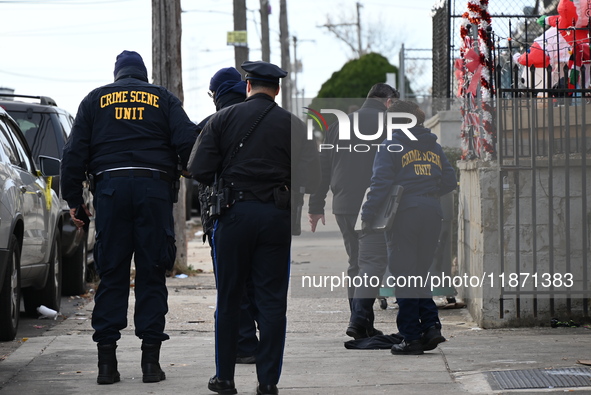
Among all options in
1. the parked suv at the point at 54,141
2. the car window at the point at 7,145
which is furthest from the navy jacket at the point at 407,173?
the parked suv at the point at 54,141

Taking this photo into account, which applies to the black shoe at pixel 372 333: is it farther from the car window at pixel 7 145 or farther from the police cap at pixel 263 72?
the car window at pixel 7 145

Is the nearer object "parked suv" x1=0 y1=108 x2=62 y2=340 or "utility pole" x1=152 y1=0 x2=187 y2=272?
"parked suv" x1=0 y1=108 x2=62 y2=340

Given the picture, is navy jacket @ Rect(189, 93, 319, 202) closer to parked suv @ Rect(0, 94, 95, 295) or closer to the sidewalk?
the sidewalk

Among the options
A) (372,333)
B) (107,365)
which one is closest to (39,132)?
(372,333)

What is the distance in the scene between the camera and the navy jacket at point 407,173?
670cm

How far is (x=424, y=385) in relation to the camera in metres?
5.71

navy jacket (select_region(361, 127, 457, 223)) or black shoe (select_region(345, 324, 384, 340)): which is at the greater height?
navy jacket (select_region(361, 127, 457, 223))

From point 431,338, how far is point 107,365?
2145 mm

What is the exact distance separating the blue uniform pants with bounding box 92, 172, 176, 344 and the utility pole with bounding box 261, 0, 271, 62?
19430mm

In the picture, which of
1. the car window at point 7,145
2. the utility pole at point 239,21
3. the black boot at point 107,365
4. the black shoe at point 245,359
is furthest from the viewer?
the utility pole at point 239,21

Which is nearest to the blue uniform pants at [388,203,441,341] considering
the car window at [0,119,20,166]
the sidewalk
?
the sidewalk

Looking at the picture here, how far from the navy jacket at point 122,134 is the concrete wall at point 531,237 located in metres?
2.71

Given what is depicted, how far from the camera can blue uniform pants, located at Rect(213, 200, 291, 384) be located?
A: 5.39 metres

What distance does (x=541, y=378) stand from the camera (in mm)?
5770
